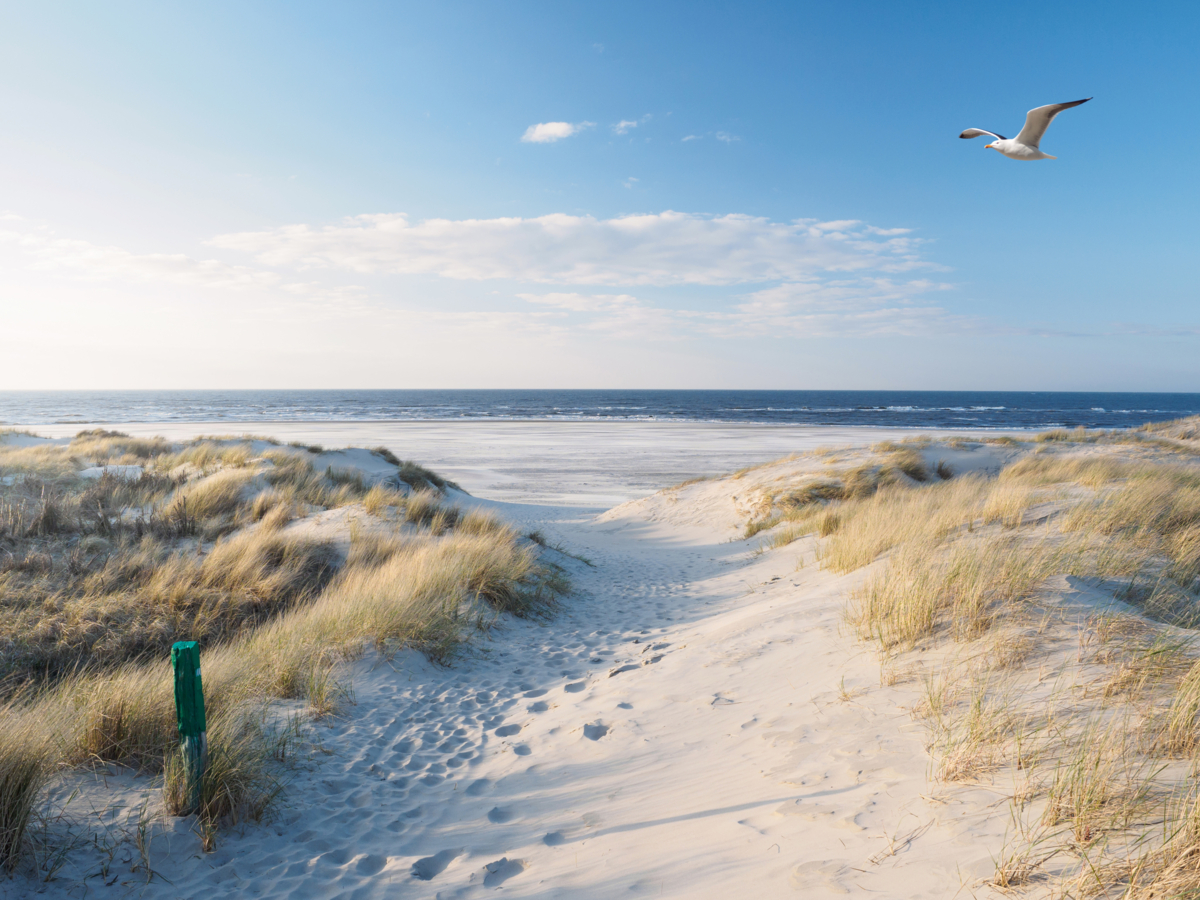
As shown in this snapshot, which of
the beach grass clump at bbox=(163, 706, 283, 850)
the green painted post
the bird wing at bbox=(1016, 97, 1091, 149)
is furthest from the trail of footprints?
the bird wing at bbox=(1016, 97, 1091, 149)

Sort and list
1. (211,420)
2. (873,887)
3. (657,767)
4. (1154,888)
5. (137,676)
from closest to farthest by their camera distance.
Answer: (1154,888) < (873,887) < (657,767) < (137,676) < (211,420)

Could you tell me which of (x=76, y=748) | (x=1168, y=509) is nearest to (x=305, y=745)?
(x=76, y=748)

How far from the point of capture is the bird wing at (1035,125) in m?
4.41

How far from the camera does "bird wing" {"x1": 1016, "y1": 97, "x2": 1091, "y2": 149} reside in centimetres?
441

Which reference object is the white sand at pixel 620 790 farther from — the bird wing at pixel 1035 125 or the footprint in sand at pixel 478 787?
the bird wing at pixel 1035 125

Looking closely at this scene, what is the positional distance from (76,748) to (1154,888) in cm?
480

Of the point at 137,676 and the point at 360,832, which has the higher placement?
the point at 137,676

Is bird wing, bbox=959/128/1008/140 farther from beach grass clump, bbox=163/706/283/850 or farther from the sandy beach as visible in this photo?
beach grass clump, bbox=163/706/283/850

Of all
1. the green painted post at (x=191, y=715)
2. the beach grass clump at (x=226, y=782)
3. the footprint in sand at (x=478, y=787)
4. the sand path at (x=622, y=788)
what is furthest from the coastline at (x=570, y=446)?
the green painted post at (x=191, y=715)

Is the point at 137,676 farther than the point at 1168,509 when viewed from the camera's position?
No

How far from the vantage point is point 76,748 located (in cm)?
324

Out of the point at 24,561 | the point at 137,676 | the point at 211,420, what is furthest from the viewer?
the point at 211,420

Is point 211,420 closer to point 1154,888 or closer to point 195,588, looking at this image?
point 195,588

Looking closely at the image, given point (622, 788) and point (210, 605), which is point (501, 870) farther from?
point (210, 605)
